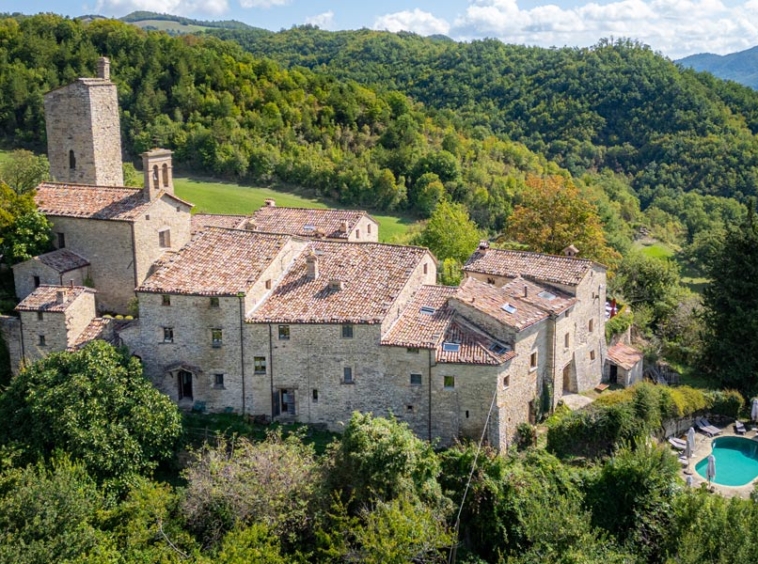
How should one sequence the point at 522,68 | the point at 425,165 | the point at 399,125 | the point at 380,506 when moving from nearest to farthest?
the point at 380,506 → the point at 425,165 → the point at 399,125 → the point at 522,68

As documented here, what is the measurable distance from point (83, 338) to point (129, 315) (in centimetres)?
343

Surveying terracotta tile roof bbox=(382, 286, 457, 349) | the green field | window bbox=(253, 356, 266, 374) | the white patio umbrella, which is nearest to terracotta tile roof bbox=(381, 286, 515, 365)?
terracotta tile roof bbox=(382, 286, 457, 349)

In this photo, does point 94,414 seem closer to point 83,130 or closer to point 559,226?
point 83,130

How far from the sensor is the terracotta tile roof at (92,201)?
37125 millimetres

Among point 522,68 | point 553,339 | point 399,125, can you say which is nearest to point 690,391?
point 553,339

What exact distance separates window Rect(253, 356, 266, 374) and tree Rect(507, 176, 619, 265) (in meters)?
25.6

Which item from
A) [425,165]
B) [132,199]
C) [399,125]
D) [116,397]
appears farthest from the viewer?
[399,125]

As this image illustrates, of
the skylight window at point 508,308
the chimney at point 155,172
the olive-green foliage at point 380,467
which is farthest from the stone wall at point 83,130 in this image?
the skylight window at point 508,308

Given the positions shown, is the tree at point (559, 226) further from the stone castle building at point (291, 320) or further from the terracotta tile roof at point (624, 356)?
the stone castle building at point (291, 320)

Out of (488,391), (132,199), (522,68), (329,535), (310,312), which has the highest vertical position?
(522,68)

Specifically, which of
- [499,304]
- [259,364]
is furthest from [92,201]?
[499,304]

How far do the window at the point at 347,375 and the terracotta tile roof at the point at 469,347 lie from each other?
3.86m

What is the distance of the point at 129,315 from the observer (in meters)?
37.9

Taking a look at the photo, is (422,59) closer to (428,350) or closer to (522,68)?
(522,68)
